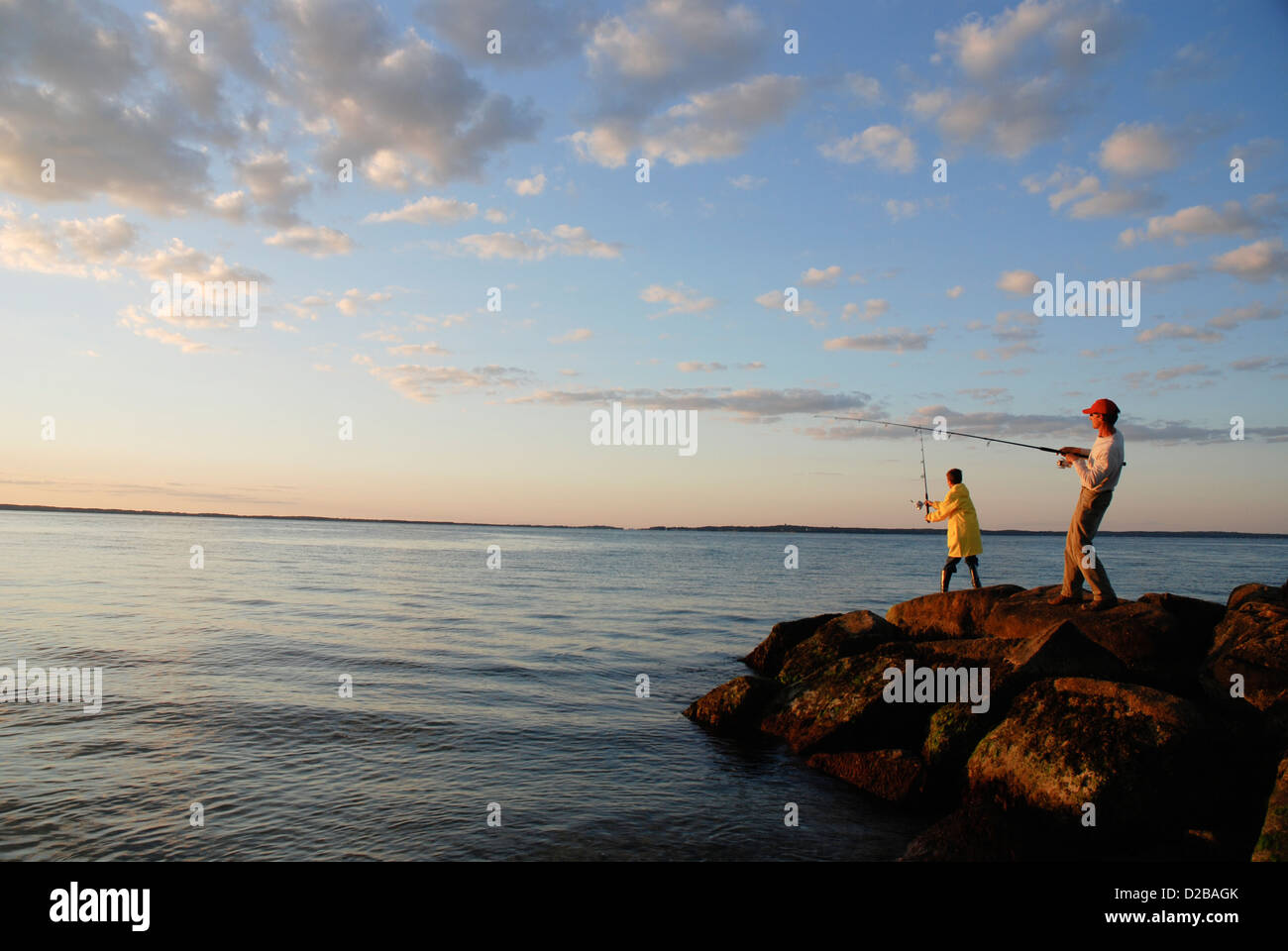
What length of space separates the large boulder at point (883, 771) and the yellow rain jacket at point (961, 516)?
6.26 meters

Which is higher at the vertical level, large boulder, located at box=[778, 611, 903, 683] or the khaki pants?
the khaki pants

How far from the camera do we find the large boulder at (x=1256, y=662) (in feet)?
28.2

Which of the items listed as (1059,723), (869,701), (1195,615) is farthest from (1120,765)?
(1195,615)

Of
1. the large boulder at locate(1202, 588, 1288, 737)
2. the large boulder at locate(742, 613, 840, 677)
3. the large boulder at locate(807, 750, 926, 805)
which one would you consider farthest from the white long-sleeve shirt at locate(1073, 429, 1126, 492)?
the large boulder at locate(742, 613, 840, 677)

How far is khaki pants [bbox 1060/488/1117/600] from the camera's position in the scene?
10.4 metres

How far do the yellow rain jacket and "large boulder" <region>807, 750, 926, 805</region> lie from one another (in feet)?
20.5


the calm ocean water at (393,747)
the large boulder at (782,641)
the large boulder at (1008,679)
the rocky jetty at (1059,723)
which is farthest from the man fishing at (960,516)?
the calm ocean water at (393,747)

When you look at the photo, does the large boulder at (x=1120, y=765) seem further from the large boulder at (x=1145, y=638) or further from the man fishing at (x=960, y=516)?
the man fishing at (x=960, y=516)

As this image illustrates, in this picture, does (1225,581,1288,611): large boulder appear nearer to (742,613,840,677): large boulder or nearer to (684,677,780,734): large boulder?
(742,613,840,677): large boulder

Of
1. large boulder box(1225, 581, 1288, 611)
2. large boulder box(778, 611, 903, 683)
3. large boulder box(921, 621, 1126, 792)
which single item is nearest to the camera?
large boulder box(921, 621, 1126, 792)

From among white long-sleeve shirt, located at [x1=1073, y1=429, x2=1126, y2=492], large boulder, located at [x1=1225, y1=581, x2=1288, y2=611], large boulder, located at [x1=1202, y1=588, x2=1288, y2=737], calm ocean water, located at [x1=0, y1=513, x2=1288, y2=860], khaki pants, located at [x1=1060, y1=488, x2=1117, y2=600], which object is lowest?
calm ocean water, located at [x1=0, y1=513, x2=1288, y2=860]

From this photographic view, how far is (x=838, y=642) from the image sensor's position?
1357 cm
